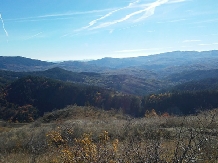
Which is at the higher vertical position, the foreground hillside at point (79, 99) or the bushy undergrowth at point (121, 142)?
the bushy undergrowth at point (121, 142)

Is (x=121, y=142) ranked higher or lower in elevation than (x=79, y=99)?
higher

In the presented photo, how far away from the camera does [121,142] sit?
927 cm

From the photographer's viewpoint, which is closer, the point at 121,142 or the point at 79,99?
the point at 121,142

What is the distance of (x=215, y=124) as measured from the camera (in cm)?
1023

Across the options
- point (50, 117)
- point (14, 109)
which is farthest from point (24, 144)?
point (14, 109)

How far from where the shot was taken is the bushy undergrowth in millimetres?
4199

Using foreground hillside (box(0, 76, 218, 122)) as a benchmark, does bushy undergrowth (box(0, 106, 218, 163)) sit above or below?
above

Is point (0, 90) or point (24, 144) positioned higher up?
point (24, 144)

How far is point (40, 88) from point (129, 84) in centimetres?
9995

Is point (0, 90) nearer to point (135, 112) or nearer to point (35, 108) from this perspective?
point (35, 108)

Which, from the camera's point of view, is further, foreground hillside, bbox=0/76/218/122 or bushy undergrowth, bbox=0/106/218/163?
foreground hillside, bbox=0/76/218/122

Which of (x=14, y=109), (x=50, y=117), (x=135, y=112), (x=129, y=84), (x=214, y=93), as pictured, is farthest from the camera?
(x=129, y=84)

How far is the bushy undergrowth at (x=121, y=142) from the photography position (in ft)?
13.8

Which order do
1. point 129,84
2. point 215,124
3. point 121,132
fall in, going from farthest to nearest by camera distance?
point 129,84 < point 121,132 < point 215,124
